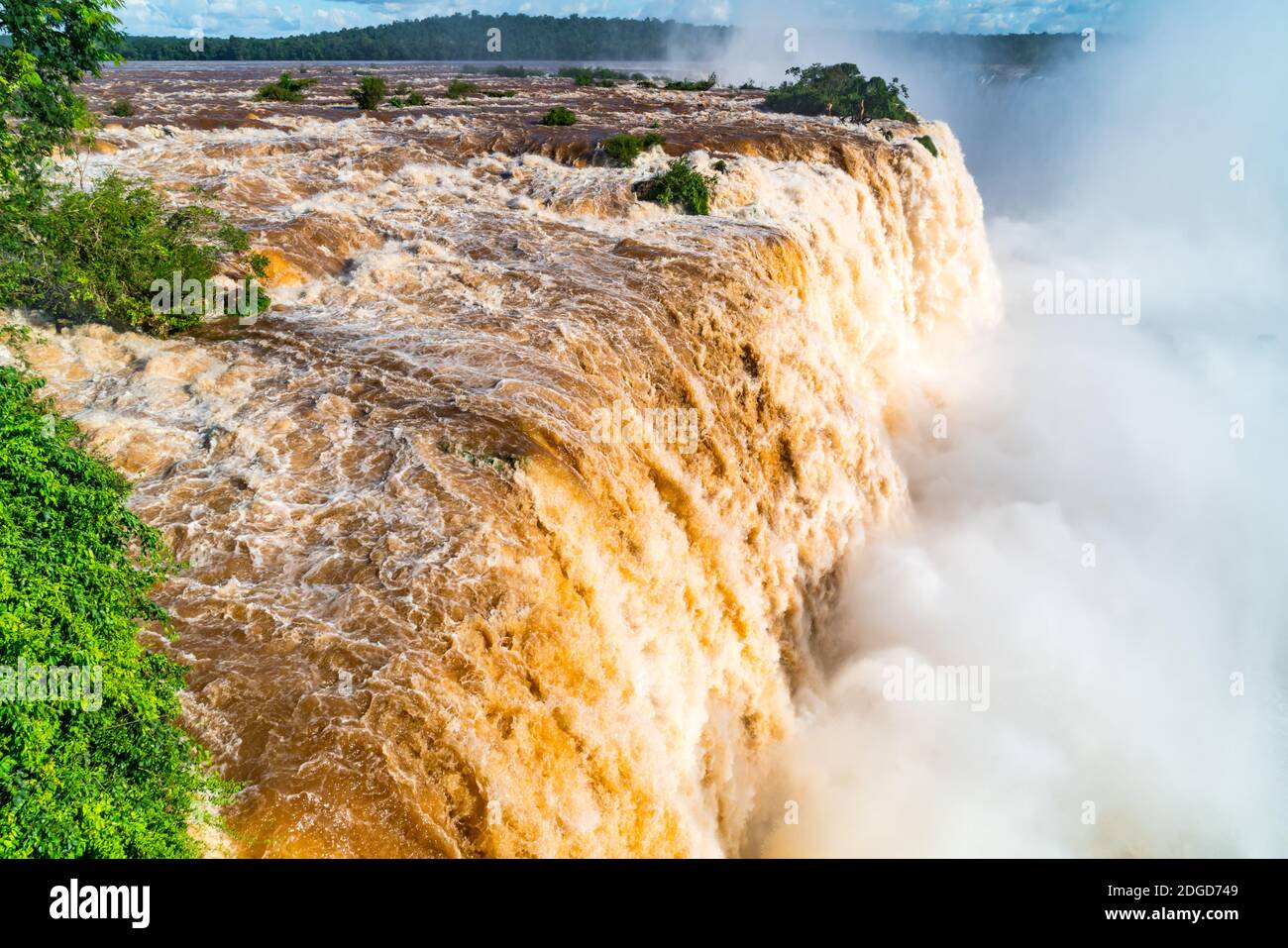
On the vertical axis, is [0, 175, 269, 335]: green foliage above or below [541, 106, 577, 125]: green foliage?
below

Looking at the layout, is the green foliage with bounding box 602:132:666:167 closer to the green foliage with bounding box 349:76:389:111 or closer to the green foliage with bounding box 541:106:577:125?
the green foliage with bounding box 541:106:577:125

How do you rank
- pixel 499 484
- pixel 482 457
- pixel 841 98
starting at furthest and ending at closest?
pixel 841 98, pixel 482 457, pixel 499 484

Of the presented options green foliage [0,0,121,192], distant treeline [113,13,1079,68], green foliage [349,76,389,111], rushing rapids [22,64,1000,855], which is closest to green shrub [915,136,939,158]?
rushing rapids [22,64,1000,855]

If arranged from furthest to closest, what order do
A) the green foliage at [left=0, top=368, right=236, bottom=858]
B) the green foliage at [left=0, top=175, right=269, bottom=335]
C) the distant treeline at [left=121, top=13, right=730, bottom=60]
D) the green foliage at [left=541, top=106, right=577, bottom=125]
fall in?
the distant treeline at [left=121, top=13, right=730, bottom=60] < the green foliage at [left=541, top=106, right=577, bottom=125] < the green foliage at [left=0, top=175, right=269, bottom=335] < the green foliage at [left=0, top=368, right=236, bottom=858]

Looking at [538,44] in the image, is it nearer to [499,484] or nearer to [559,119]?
[559,119]

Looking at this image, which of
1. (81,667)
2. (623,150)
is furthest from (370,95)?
(81,667)

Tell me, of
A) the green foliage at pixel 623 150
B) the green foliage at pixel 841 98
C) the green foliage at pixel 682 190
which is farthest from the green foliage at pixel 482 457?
the green foliage at pixel 841 98
